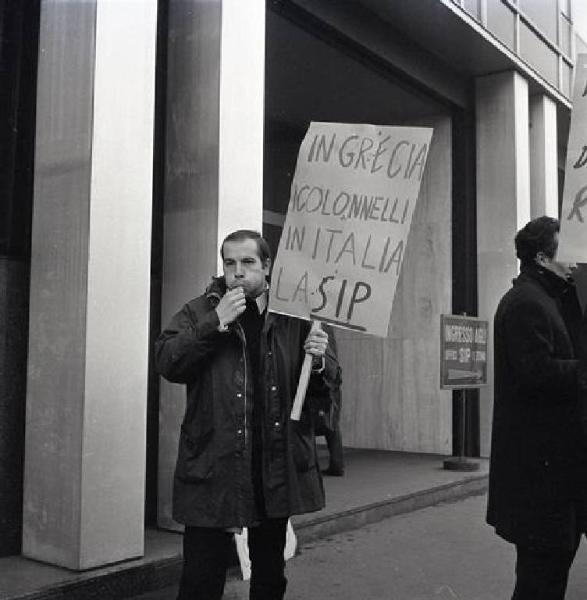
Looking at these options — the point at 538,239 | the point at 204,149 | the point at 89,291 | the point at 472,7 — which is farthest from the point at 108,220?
the point at 472,7

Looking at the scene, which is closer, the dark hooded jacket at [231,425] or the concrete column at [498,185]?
the dark hooded jacket at [231,425]

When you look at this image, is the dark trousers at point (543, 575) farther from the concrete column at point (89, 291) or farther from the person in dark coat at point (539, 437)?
the concrete column at point (89, 291)

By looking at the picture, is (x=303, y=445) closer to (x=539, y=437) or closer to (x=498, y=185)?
(x=539, y=437)

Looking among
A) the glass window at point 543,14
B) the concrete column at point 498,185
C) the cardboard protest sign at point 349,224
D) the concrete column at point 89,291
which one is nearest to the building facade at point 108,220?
the concrete column at point 89,291

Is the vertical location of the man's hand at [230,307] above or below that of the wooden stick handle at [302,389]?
above

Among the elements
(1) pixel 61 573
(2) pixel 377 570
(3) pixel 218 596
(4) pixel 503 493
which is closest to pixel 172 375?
(3) pixel 218 596

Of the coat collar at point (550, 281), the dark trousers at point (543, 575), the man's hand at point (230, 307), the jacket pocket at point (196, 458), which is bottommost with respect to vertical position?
the dark trousers at point (543, 575)

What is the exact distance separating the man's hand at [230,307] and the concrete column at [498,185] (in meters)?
7.12

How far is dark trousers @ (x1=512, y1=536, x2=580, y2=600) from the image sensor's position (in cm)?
301

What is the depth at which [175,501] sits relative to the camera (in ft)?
10.1

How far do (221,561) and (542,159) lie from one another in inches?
352

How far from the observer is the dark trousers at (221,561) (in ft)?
9.74

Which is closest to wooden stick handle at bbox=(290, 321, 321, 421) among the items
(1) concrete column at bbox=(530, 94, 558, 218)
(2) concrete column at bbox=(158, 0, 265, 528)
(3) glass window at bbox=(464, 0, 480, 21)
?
(2) concrete column at bbox=(158, 0, 265, 528)

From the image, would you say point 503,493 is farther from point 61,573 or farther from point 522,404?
point 61,573
